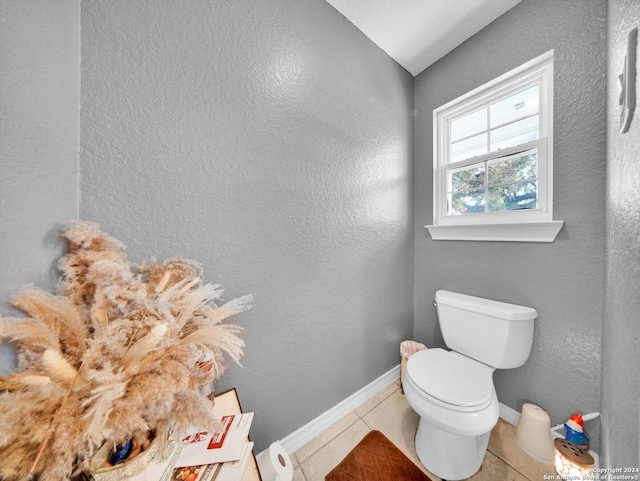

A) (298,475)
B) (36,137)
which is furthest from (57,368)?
(298,475)

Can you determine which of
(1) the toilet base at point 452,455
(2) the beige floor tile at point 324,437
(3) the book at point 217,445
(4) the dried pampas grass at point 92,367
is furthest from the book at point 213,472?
(1) the toilet base at point 452,455

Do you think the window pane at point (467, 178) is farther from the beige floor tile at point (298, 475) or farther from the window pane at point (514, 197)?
the beige floor tile at point (298, 475)

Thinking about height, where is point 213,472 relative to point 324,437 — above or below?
above

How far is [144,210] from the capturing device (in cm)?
76

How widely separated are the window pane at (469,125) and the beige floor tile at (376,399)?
1.91 metres

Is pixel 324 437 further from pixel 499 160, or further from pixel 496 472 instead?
pixel 499 160

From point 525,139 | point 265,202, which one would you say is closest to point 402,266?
Answer: point 525,139

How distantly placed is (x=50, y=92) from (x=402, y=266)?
189cm

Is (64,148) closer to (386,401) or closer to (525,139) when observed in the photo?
(386,401)

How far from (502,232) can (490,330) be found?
1.90ft

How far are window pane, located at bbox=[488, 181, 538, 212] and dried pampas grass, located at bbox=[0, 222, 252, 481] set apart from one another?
169cm

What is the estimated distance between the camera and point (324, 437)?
1.23 metres

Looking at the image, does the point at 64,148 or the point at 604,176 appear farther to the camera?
the point at 604,176

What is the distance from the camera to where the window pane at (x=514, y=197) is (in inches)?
50.0
